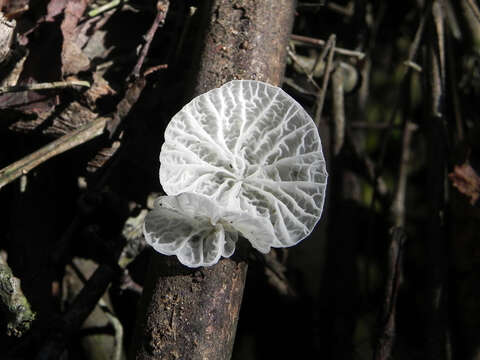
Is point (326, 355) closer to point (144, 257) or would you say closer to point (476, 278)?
point (476, 278)

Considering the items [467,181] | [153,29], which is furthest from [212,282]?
[467,181]

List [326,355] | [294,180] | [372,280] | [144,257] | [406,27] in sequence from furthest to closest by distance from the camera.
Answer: [406,27]
[372,280]
[326,355]
[144,257]
[294,180]

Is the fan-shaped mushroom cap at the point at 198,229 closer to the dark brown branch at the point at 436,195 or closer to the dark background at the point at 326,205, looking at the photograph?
the dark background at the point at 326,205

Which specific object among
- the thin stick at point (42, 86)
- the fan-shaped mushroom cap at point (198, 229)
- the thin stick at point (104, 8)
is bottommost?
the fan-shaped mushroom cap at point (198, 229)

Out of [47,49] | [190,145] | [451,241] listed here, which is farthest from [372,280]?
[47,49]

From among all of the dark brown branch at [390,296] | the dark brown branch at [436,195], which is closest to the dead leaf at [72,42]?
the dark brown branch at [390,296]

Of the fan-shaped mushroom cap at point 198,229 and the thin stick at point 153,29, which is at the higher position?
the thin stick at point 153,29
